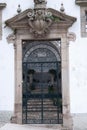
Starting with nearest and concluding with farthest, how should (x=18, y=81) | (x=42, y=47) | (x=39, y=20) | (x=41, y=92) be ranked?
(x=39, y=20) → (x=18, y=81) → (x=41, y=92) → (x=42, y=47)

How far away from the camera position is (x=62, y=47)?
15.8m

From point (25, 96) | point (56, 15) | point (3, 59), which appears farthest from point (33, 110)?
point (56, 15)

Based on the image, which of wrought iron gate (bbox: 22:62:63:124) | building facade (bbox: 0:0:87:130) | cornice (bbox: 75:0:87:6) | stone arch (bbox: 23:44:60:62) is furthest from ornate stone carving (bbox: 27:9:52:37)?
wrought iron gate (bbox: 22:62:63:124)

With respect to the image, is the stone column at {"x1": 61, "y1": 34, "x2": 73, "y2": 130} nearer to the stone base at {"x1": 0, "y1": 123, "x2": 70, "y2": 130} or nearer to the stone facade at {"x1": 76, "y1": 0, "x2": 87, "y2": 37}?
the stone base at {"x1": 0, "y1": 123, "x2": 70, "y2": 130}

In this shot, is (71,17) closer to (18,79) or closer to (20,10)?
(20,10)

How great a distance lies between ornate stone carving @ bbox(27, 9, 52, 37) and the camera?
1540 cm

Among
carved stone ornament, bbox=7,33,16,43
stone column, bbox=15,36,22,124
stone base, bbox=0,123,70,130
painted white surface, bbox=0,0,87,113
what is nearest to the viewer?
stone base, bbox=0,123,70,130

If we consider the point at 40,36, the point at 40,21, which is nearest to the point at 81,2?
the point at 40,21

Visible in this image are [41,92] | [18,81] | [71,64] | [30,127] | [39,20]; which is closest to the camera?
[30,127]

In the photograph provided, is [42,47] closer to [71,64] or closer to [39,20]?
[39,20]

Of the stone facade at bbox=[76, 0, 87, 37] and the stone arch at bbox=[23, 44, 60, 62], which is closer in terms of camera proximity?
the stone facade at bbox=[76, 0, 87, 37]

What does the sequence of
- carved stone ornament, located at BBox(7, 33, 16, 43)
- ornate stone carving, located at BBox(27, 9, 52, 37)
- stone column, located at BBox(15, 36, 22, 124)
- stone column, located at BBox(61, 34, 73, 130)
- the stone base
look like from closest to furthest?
the stone base, ornate stone carving, located at BBox(27, 9, 52, 37), stone column, located at BBox(61, 34, 73, 130), stone column, located at BBox(15, 36, 22, 124), carved stone ornament, located at BBox(7, 33, 16, 43)

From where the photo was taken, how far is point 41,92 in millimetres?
15969

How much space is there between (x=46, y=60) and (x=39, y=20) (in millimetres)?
1546
